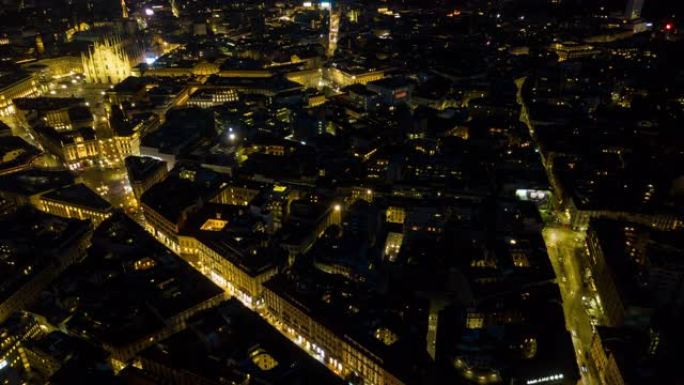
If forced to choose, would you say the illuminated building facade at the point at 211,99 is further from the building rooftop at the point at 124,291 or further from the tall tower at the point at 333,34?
the building rooftop at the point at 124,291

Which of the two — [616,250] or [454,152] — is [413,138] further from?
[616,250]

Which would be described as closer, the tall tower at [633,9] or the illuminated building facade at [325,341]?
the illuminated building facade at [325,341]

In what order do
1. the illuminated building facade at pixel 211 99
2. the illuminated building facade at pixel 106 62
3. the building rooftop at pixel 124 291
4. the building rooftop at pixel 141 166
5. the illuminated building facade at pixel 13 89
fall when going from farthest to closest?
1. the illuminated building facade at pixel 106 62
2. the illuminated building facade at pixel 211 99
3. the illuminated building facade at pixel 13 89
4. the building rooftop at pixel 141 166
5. the building rooftop at pixel 124 291

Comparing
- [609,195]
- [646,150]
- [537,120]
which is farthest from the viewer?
[537,120]

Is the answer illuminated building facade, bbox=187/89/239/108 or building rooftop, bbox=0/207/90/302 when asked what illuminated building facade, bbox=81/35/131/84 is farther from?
building rooftop, bbox=0/207/90/302

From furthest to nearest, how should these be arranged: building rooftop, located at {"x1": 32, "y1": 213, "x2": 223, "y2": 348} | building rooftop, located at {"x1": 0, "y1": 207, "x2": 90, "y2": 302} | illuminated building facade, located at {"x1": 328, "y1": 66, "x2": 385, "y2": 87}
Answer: illuminated building facade, located at {"x1": 328, "y1": 66, "x2": 385, "y2": 87} → building rooftop, located at {"x1": 0, "y1": 207, "x2": 90, "y2": 302} → building rooftop, located at {"x1": 32, "y1": 213, "x2": 223, "y2": 348}

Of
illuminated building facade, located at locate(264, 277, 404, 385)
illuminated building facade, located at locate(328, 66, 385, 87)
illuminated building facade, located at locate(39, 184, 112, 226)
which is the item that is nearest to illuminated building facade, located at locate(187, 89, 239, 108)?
illuminated building facade, located at locate(328, 66, 385, 87)

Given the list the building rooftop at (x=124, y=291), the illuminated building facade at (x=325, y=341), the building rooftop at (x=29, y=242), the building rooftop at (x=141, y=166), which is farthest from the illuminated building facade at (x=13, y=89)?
the illuminated building facade at (x=325, y=341)

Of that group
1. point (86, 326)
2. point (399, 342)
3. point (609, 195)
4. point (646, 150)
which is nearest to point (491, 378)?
point (399, 342)

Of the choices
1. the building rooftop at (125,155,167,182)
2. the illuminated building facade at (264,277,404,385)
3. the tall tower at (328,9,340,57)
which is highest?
the tall tower at (328,9,340,57)
